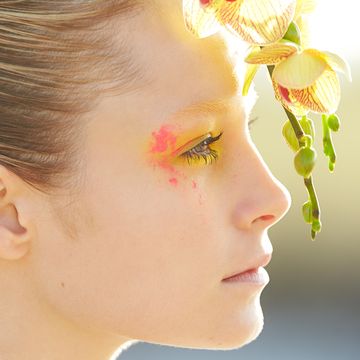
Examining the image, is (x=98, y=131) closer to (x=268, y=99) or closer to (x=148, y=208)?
(x=148, y=208)

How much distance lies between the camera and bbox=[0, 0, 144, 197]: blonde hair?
1.07 meters

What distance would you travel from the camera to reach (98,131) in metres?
1.07

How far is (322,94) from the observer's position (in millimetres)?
1055

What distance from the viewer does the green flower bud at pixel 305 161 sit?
1.02m

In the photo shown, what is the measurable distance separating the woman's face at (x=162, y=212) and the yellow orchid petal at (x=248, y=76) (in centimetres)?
1

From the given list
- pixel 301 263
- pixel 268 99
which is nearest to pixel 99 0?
pixel 268 99

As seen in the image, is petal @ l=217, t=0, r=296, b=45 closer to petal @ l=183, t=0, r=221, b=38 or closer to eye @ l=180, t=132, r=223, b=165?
petal @ l=183, t=0, r=221, b=38

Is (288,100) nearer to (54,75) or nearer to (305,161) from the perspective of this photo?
(305,161)

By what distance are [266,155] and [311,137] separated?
3581 millimetres

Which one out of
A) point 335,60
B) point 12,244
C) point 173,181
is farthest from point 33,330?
point 335,60

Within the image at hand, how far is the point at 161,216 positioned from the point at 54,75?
180 millimetres

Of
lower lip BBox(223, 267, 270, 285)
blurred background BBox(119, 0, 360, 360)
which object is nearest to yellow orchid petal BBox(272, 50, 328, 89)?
lower lip BBox(223, 267, 270, 285)

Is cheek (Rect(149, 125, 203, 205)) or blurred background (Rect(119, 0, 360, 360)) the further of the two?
blurred background (Rect(119, 0, 360, 360))

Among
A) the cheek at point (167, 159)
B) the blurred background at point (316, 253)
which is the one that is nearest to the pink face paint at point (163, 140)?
the cheek at point (167, 159)
